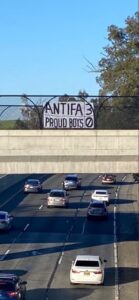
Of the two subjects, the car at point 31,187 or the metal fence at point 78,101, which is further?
the car at point 31,187

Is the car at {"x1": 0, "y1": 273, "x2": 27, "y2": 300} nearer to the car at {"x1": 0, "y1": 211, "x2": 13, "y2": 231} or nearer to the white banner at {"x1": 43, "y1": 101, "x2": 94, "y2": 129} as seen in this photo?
the white banner at {"x1": 43, "y1": 101, "x2": 94, "y2": 129}

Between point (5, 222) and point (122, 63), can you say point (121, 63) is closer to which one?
point (122, 63)

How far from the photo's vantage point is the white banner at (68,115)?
28.2m

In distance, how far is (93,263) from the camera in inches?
1257

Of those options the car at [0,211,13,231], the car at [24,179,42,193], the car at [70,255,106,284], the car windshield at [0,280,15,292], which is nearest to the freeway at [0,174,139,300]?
the car at [70,255,106,284]

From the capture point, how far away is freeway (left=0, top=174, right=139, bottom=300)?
3044 centimetres

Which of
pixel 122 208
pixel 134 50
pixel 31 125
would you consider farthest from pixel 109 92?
pixel 31 125

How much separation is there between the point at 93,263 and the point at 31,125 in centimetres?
704

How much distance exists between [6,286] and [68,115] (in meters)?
6.47

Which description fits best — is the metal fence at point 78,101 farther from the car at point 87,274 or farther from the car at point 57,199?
the car at point 57,199

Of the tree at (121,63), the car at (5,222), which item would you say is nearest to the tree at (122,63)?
the tree at (121,63)

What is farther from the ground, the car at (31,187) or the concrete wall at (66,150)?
the concrete wall at (66,150)

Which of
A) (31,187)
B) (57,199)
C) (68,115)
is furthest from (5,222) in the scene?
(31,187)

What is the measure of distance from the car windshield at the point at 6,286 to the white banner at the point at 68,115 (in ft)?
19.8
